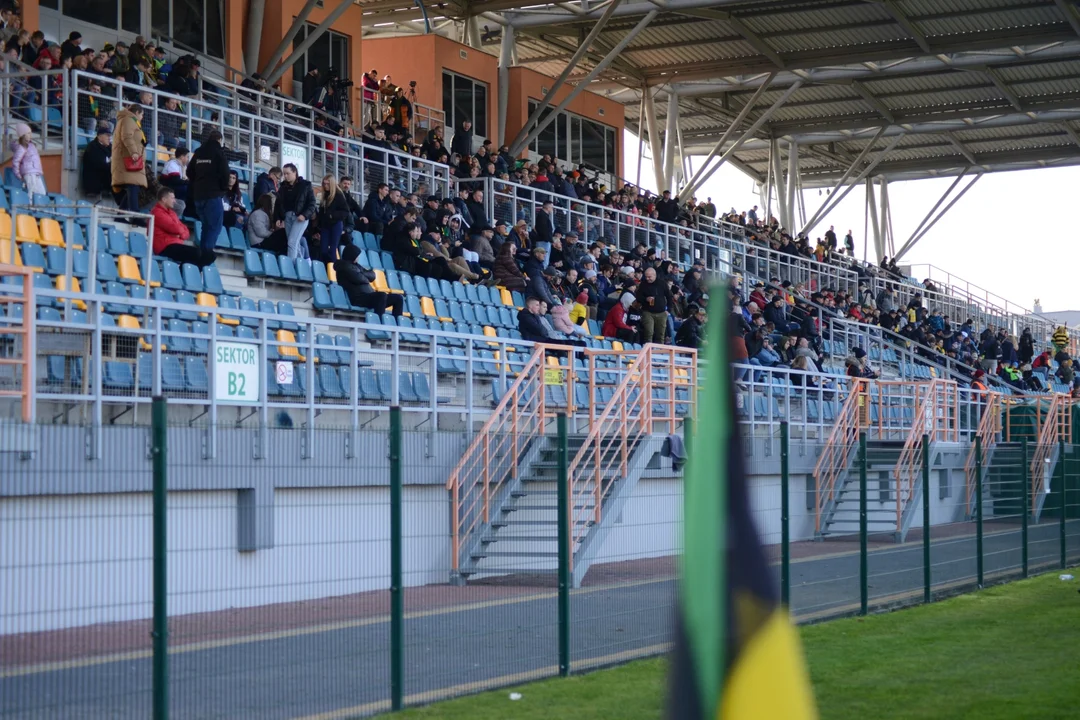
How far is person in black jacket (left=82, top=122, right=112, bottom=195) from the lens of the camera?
52.9ft

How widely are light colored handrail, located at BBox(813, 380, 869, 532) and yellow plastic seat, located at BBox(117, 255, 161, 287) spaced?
7905 mm

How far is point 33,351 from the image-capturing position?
9.98 meters

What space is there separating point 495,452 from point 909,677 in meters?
5.36

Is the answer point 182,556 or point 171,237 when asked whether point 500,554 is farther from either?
point 171,237

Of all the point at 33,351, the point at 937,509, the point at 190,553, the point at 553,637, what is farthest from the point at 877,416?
the point at 190,553

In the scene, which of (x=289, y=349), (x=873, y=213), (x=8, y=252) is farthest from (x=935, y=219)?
(x=8, y=252)

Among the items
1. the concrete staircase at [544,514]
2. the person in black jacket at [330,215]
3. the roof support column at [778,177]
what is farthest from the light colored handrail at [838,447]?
the roof support column at [778,177]

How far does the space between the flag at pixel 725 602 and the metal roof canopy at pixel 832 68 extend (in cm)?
3165

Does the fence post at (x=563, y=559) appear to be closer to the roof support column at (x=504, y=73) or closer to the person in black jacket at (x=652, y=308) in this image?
the person in black jacket at (x=652, y=308)

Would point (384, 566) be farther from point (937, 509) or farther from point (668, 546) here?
point (937, 509)

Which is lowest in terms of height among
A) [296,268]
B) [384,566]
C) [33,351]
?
[384,566]

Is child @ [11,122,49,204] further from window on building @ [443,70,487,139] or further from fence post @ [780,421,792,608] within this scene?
window on building @ [443,70,487,139]

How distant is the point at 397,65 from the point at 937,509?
20.7 metres

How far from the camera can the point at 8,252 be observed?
42.8 feet
